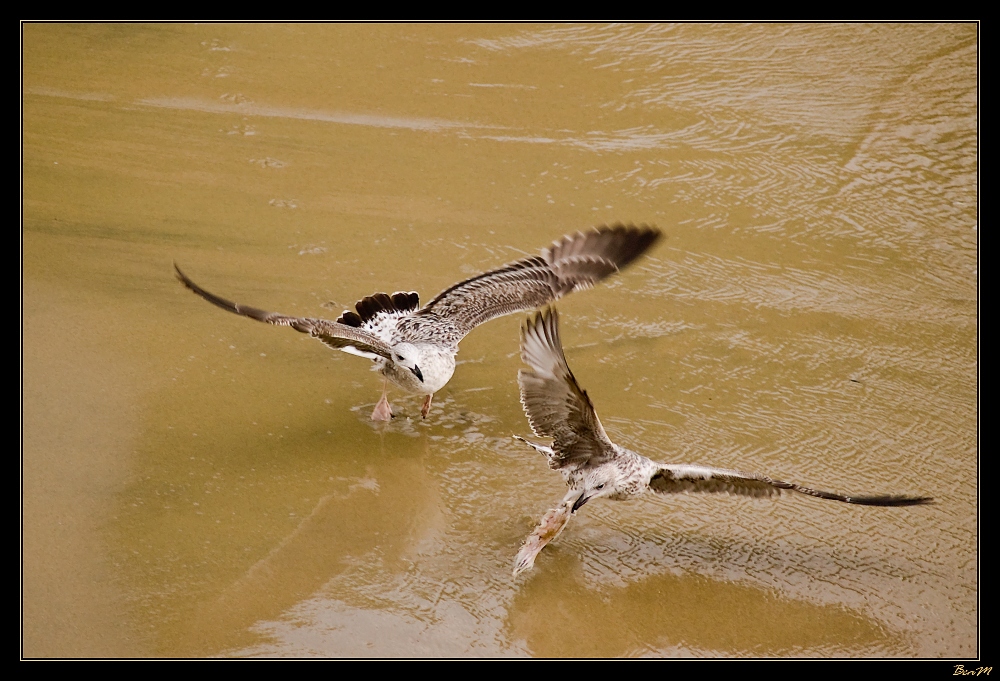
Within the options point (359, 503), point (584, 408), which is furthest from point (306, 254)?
point (584, 408)

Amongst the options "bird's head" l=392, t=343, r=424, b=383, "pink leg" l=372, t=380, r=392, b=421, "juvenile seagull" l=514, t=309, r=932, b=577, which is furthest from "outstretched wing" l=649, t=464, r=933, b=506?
"pink leg" l=372, t=380, r=392, b=421

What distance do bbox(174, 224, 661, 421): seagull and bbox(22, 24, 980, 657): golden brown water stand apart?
31 cm

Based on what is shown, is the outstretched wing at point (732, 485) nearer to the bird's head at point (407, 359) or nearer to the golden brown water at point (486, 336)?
the golden brown water at point (486, 336)

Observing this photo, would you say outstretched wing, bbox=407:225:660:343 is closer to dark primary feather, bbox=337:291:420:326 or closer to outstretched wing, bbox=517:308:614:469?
dark primary feather, bbox=337:291:420:326

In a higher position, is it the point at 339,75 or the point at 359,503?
the point at 339,75

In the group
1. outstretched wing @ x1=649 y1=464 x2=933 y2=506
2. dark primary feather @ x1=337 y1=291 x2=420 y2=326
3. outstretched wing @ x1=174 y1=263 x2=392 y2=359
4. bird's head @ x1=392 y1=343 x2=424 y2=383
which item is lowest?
outstretched wing @ x1=649 y1=464 x2=933 y2=506

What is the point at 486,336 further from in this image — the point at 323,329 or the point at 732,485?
the point at 732,485

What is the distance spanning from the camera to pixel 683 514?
14.8 ft

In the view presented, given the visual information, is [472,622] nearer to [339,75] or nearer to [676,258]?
[676,258]

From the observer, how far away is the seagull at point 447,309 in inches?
186

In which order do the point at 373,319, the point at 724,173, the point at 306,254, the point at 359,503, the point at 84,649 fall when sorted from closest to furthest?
the point at 84,649 → the point at 359,503 → the point at 373,319 → the point at 306,254 → the point at 724,173

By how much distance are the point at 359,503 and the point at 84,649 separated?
1.26 m

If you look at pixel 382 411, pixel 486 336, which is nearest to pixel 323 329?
pixel 382 411

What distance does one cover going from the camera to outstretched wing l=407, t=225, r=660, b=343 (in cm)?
532
